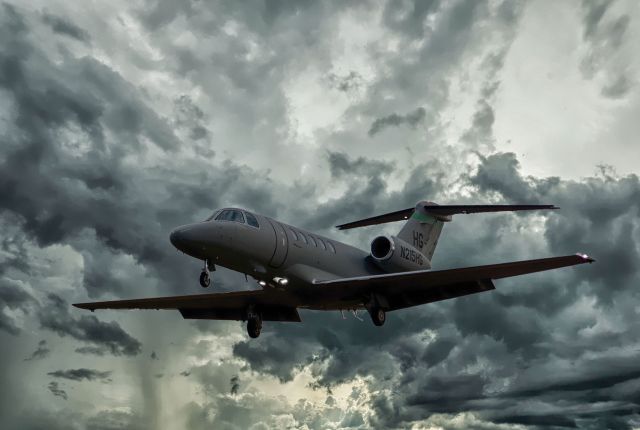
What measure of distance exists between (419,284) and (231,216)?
723cm

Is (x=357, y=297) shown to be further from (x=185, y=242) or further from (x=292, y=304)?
(x=185, y=242)

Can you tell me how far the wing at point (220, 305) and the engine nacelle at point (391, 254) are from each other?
12.4 feet

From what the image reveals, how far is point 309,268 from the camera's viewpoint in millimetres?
21641

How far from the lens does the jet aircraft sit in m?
19.1

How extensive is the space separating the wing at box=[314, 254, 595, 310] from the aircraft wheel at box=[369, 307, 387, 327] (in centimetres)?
30

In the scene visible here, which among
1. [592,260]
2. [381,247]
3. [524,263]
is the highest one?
[381,247]

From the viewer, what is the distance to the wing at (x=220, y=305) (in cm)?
2458

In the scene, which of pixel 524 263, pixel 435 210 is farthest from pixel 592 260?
pixel 435 210

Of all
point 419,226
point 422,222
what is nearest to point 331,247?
point 419,226

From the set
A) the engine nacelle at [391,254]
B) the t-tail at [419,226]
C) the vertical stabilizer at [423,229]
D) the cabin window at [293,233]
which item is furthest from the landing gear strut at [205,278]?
the vertical stabilizer at [423,229]

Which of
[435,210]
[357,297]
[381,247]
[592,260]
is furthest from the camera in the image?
[435,210]

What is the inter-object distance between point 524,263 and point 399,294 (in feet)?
19.0

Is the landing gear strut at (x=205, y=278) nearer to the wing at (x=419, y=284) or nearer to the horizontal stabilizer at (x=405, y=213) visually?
the wing at (x=419, y=284)

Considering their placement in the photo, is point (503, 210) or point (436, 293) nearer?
point (436, 293)
